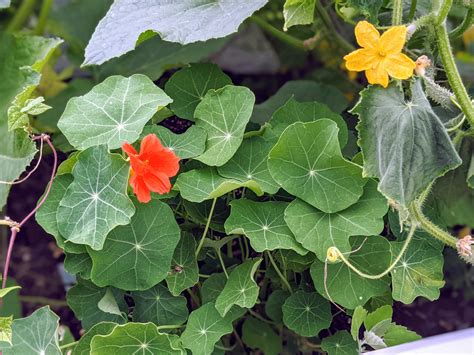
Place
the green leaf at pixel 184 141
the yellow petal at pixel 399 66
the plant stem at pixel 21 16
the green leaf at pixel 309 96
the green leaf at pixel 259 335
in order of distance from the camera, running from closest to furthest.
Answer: the yellow petal at pixel 399 66, the green leaf at pixel 184 141, the green leaf at pixel 259 335, the green leaf at pixel 309 96, the plant stem at pixel 21 16

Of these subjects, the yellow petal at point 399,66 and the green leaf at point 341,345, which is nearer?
the yellow petal at point 399,66

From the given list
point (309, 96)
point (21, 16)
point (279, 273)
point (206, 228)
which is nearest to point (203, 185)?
point (206, 228)

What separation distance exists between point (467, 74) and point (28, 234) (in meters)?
1.10

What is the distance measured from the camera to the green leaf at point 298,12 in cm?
87

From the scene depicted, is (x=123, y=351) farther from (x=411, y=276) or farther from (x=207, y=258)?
(x=411, y=276)

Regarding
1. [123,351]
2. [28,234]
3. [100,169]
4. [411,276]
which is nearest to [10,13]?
[28,234]

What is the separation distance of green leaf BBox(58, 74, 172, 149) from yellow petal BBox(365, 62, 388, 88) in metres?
0.24

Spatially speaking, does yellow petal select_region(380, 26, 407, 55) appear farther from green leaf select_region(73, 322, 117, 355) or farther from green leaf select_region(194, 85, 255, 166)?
green leaf select_region(73, 322, 117, 355)

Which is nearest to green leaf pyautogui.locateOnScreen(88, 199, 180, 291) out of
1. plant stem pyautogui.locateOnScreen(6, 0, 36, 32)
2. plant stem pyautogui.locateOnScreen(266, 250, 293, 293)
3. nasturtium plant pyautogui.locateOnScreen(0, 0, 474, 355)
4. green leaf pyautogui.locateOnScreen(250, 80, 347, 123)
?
nasturtium plant pyautogui.locateOnScreen(0, 0, 474, 355)

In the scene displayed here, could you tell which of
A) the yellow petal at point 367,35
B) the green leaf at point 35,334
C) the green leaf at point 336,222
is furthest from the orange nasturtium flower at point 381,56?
the green leaf at point 35,334

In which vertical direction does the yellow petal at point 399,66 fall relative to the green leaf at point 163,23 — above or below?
below

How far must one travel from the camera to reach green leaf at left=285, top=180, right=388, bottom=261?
0.78 meters

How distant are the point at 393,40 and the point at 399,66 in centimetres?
3

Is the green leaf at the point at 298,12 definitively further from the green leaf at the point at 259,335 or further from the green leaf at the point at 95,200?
the green leaf at the point at 259,335
